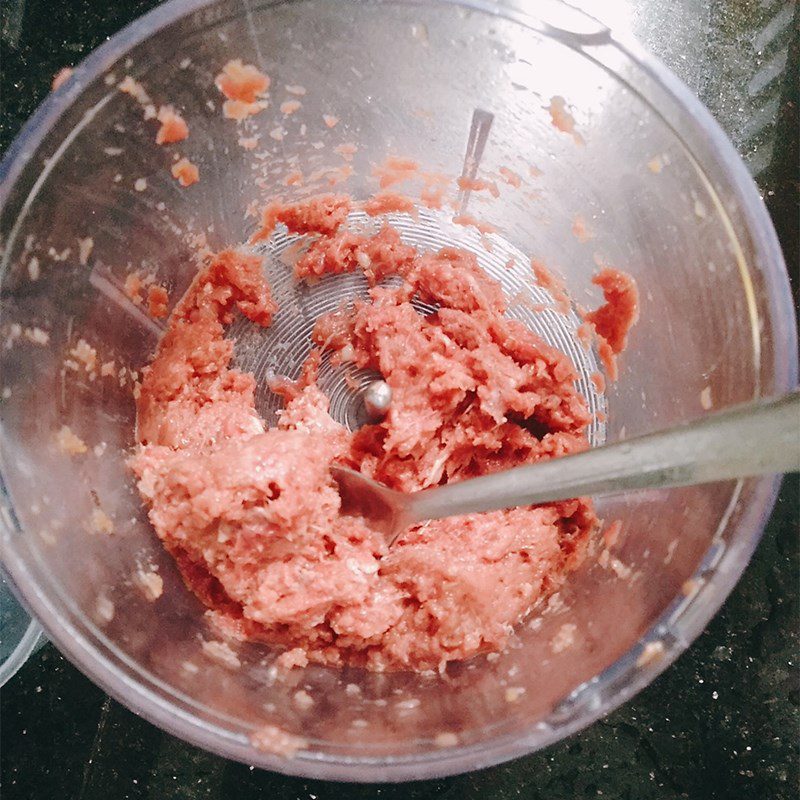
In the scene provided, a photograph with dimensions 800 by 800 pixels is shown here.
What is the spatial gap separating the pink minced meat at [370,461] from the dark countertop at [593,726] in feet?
0.98

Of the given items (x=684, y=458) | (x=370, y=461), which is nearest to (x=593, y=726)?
(x=370, y=461)

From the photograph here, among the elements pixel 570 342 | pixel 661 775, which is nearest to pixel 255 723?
pixel 661 775

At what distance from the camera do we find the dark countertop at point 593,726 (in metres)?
1.33

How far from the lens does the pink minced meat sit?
1.20 m

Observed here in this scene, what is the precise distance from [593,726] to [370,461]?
62 centimetres

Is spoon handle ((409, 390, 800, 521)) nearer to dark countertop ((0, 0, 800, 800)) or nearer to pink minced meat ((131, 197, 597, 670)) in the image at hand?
pink minced meat ((131, 197, 597, 670))

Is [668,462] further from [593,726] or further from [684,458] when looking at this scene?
[593,726]

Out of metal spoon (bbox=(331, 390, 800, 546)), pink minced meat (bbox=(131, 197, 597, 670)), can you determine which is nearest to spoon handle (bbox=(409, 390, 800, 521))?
metal spoon (bbox=(331, 390, 800, 546))

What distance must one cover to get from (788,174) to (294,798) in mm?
1469

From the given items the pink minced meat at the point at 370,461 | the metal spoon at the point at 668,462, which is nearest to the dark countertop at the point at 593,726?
the pink minced meat at the point at 370,461

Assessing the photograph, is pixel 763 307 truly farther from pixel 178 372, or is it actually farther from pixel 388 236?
A: pixel 178 372

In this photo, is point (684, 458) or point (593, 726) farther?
point (593, 726)

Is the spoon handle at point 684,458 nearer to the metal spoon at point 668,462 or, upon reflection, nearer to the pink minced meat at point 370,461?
the metal spoon at point 668,462

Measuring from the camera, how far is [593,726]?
4.38 ft
